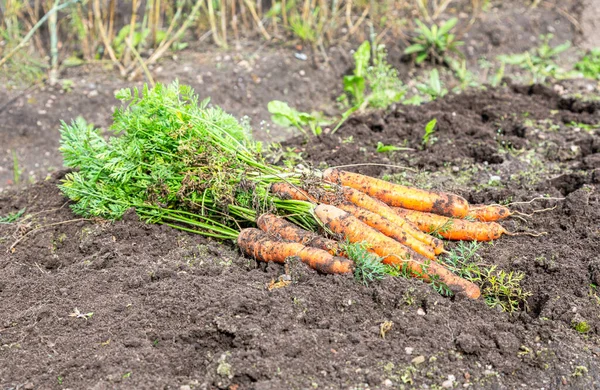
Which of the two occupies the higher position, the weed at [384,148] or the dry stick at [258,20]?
the dry stick at [258,20]

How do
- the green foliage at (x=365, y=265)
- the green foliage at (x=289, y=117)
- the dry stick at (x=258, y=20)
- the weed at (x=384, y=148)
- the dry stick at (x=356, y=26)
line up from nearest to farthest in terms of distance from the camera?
the green foliage at (x=365, y=265), the weed at (x=384, y=148), the green foliage at (x=289, y=117), the dry stick at (x=258, y=20), the dry stick at (x=356, y=26)

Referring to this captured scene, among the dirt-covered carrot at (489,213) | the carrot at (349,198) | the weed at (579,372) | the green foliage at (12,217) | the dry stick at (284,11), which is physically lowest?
the green foliage at (12,217)

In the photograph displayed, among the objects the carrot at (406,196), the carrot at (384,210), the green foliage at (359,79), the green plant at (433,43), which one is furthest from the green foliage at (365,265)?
the green plant at (433,43)

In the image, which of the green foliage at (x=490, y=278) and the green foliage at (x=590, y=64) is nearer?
the green foliage at (x=490, y=278)

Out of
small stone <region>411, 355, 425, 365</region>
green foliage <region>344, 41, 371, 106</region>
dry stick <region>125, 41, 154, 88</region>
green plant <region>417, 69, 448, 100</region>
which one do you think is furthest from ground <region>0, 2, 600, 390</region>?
dry stick <region>125, 41, 154, 88</region>

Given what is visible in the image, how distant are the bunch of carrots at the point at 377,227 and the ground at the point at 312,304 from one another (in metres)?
0.11

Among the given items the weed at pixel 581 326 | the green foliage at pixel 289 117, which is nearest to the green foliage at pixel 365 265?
the weed at pixel 581 326

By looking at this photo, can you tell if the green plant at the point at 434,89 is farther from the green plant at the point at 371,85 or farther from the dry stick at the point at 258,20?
the dry stick at the point at 258,20

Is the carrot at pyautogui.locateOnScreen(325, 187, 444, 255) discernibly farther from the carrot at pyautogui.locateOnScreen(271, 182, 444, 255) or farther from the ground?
the ground

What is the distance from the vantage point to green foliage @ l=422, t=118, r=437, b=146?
5.26m

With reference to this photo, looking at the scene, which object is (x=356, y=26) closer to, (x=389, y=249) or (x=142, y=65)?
(x=142, y=65)

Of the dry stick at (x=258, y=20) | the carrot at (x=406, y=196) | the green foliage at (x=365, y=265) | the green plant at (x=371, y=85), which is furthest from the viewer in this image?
the dry stick at (x=258, y=20)

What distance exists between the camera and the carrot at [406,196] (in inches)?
163

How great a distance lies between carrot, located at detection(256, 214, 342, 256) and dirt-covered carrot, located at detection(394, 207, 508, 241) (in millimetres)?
646
